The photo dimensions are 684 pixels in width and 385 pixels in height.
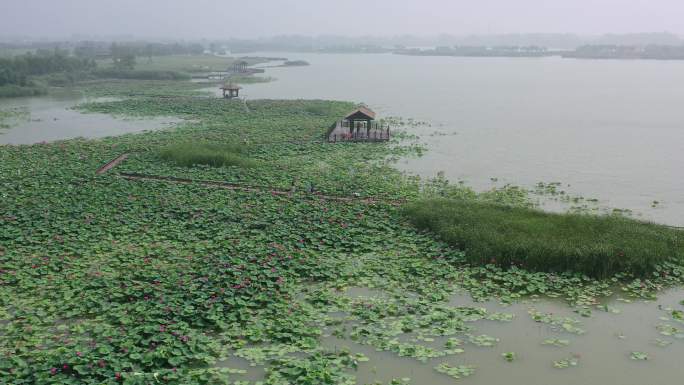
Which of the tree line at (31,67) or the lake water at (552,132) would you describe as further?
the tree line at (31,67)

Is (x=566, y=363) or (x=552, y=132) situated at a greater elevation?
(x=552, y=132)

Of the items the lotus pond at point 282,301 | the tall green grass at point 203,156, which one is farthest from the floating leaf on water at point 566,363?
the tall green grass at point 203,156

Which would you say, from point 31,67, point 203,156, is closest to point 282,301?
point 203,156

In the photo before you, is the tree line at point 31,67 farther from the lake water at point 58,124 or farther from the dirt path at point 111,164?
the dirt path at point 111,164

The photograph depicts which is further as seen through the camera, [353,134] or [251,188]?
[353,134]

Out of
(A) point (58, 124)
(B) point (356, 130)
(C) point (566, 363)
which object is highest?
(B) point (356, 130)

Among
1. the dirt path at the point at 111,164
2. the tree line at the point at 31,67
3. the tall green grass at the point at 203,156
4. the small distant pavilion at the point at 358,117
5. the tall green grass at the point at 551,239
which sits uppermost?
the tree line at the point at 31,67

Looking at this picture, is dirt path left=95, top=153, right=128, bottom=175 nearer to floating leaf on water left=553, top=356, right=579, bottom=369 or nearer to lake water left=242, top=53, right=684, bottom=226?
lake water left=242, top=53, right=684, bottom=226

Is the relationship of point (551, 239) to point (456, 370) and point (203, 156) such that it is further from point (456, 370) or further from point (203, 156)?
point (203, 156)
